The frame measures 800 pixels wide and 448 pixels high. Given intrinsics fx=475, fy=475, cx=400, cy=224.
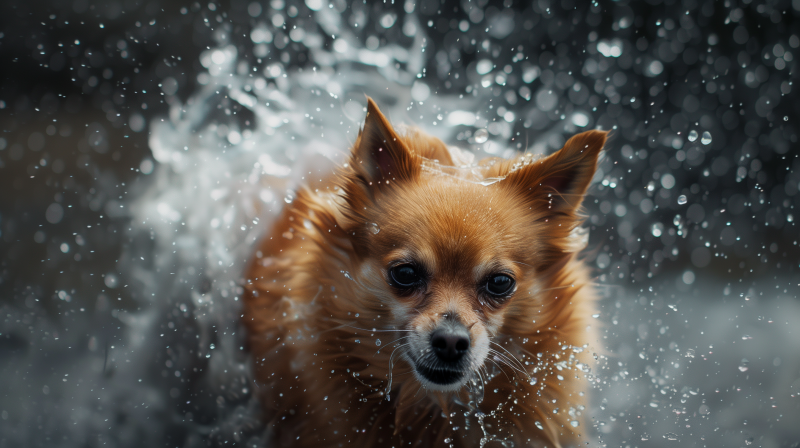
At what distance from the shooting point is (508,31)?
353cm

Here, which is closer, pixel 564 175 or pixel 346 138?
pixel 564 175

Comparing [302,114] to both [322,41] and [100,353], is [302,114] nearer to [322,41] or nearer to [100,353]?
[322,41]

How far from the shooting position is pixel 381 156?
1.84m

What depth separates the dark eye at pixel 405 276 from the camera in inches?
68.1

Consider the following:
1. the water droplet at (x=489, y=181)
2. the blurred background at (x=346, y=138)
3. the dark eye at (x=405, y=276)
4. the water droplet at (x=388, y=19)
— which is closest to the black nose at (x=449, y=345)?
the dark eye at (x=405, y=276)

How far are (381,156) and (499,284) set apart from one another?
0.66 metres

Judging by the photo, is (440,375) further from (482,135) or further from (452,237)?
(482,135)

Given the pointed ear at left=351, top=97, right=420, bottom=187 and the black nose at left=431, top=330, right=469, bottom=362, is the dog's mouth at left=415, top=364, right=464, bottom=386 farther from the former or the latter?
the pointed ear at left=351, top=97, right=420, bottom=187

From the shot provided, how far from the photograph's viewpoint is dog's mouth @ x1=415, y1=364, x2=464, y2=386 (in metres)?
1.68

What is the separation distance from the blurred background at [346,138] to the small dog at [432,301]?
66 cm

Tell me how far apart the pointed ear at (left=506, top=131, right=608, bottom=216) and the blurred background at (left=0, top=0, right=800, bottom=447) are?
696mm

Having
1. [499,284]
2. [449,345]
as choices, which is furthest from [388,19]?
[449,345]

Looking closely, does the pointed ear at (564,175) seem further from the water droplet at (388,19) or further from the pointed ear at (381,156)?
the water droplet at (388,19)

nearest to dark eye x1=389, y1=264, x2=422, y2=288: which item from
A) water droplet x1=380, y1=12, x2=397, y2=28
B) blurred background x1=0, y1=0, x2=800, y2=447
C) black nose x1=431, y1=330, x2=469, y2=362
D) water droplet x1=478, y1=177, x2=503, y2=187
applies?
→ black nose x1=431, y1=330, x2=469, y2=362
